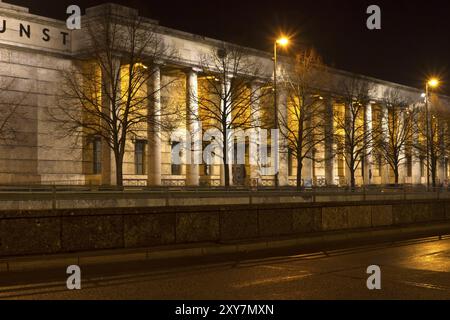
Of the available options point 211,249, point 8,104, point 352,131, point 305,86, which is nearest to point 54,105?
point 8,104

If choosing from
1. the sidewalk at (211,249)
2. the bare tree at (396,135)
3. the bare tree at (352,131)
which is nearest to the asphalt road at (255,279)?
the sidewalk at (211,249)

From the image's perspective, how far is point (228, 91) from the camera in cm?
4500

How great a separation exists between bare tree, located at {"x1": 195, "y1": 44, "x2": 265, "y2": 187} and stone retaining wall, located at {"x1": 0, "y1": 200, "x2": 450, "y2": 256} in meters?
17.5

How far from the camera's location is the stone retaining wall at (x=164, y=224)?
568 inches

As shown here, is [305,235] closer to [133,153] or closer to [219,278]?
[219,278]

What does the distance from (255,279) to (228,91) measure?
3384 cm

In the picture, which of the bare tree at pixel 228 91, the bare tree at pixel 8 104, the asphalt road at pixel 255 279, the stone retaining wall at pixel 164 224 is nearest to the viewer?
the asphalt road at pixel 255 279

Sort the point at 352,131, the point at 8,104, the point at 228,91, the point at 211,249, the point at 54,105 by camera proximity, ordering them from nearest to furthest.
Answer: the point at 211,249 < the point at 8,104 < the point at 228,91 < the point at 54,105 < the point at 352,131

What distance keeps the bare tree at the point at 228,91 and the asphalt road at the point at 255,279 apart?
24414 millimetres

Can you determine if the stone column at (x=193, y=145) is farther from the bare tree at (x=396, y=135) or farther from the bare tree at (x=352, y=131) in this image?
the bare tree at (x=396, y=135)

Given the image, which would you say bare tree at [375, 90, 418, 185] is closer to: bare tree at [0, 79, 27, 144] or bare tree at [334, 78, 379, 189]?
bare tree at [334, 78, 379, 189]

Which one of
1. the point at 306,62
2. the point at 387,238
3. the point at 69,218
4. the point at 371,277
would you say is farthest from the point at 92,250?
the point at 306,62

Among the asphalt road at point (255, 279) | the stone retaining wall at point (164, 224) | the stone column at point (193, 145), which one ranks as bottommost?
the asphalt road at point (255, 279)

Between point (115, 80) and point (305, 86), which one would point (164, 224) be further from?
point (305, 86)
